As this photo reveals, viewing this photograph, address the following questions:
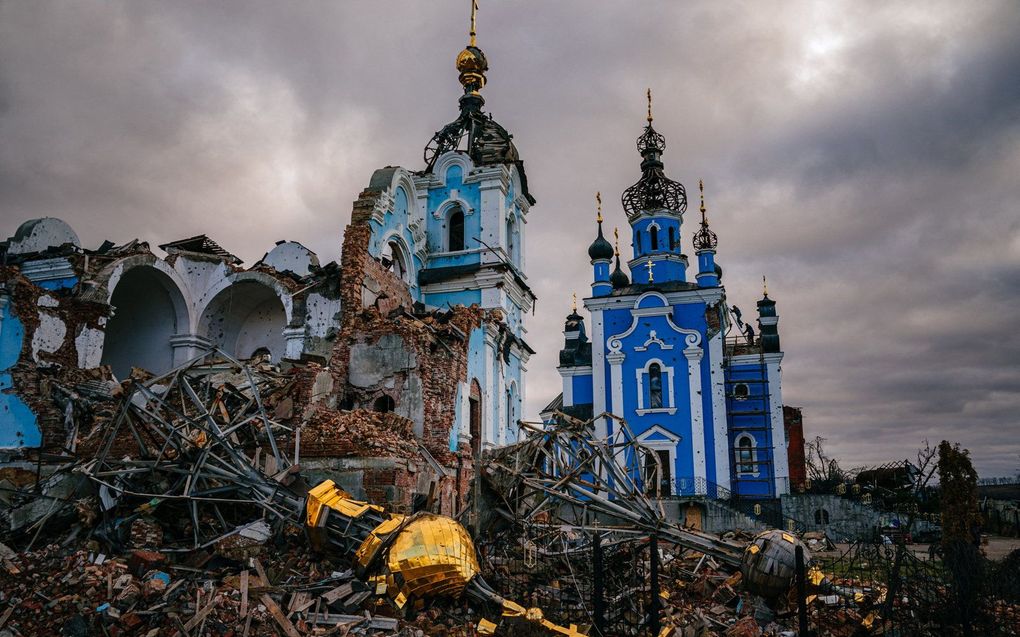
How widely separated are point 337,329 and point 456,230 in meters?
11.4

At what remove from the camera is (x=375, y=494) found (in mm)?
13742

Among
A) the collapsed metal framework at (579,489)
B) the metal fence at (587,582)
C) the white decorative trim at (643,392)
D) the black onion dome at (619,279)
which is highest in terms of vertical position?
the black onion dome at (619,279)

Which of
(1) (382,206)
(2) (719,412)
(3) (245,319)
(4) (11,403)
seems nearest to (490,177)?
(1) (382,206)

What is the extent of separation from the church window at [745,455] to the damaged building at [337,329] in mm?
8981

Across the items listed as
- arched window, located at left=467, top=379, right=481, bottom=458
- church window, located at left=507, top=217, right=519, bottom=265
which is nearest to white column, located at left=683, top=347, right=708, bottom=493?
church window, located at left=507, top=217, right=519, bottom=265

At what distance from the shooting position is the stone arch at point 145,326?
933 inches

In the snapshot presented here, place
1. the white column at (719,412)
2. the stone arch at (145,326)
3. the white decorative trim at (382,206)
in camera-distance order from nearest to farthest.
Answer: the stone arch at (145,326) < the white decorative trim at (382,206) < the white column at (719,412)

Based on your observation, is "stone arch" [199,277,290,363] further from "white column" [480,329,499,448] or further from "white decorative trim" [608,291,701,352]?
"white decorative trim" [608,291,701,352]

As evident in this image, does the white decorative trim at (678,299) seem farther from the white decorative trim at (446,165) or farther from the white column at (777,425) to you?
the white decorative trim at (446,165)

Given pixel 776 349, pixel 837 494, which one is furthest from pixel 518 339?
pixel 837 494

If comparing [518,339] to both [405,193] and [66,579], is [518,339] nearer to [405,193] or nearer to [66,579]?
[405,193]

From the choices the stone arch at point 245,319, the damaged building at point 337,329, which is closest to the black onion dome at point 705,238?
the damaged building at point 337,329

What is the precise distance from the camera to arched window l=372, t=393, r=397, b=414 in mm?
17344

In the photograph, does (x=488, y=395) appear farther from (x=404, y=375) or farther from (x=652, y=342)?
(x=652, y=342)
